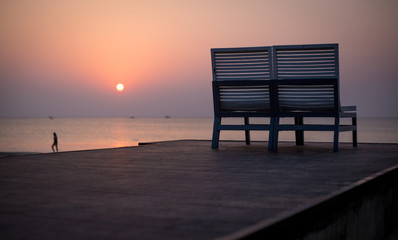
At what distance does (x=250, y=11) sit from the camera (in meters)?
22.3

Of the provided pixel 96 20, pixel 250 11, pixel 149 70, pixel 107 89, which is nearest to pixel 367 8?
pixel 250 11

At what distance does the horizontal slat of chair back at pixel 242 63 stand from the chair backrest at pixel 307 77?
119 mm

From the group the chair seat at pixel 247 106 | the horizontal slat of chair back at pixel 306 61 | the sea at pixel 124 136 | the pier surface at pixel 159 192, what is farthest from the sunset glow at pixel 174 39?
the pier surface at pixel 159 192

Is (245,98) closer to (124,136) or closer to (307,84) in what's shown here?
(307,84)

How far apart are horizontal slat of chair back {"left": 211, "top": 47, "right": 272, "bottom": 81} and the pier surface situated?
124 cm

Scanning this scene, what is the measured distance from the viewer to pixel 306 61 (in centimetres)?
532

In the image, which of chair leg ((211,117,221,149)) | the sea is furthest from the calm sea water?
chair leg ((211,117,221,149))

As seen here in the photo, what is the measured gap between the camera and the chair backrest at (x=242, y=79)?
17.8ft

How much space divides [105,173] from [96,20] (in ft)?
79.7

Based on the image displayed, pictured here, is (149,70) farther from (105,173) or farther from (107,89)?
(105,173)

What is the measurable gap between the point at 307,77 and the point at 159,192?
10.2 ft

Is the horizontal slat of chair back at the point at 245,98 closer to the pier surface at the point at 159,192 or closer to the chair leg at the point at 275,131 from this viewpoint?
the chair leg at the point at 275,131

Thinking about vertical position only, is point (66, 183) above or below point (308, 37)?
below

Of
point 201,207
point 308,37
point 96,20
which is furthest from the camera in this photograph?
point 96,20
